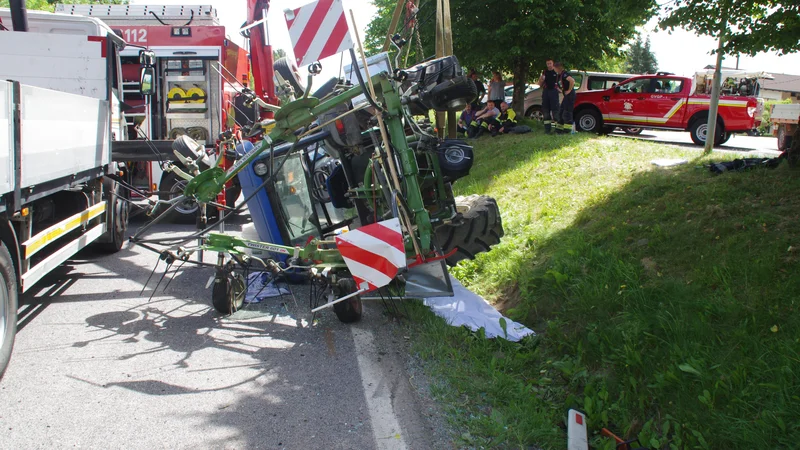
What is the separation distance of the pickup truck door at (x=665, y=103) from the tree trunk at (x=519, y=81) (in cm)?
370

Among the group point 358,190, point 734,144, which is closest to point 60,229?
point 358,190

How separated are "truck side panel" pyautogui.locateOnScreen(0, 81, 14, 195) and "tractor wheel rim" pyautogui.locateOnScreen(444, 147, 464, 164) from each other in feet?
11.1

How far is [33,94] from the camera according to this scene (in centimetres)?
480

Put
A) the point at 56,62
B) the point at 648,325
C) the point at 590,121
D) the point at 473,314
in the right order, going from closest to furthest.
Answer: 1. the point at 648,325
2. the point at 473,314
3. the point at 56,62
4. the point at 590,121

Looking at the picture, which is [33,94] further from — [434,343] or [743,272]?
[743,272]

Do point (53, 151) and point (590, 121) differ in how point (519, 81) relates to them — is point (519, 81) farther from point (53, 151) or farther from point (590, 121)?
point (53, 151)

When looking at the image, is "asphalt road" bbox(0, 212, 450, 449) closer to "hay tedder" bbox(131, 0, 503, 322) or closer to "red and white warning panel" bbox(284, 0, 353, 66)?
"hay tedder" bbox(131, 0, 503, 322)

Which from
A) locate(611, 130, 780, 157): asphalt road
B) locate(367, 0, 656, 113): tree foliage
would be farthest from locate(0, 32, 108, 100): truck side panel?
locate(611, 130, 780, 157): asphalt road

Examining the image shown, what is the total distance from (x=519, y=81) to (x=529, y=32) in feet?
7.78

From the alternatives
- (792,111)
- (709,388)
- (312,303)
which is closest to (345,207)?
(312,303)

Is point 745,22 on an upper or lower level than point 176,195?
upper

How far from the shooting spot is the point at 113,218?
24.6ft

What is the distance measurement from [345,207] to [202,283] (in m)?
1.79

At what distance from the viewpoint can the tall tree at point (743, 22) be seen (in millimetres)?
5621
